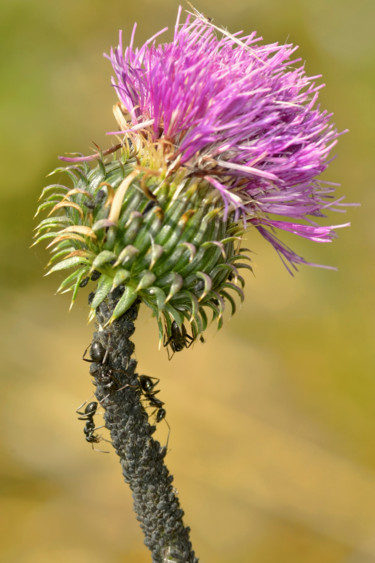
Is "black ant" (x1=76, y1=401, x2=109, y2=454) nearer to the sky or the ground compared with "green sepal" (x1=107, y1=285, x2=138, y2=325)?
nearer to the ground

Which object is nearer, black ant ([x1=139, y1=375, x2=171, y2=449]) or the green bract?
the green bract

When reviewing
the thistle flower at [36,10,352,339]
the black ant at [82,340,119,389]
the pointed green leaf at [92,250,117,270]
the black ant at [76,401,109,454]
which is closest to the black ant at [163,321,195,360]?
the thistle flower at [36,10,352,339]

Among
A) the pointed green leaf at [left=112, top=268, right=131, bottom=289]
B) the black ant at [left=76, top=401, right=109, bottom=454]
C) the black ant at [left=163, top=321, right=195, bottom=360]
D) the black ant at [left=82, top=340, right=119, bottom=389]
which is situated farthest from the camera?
the black ant at [left=76, top=401, right=109, bottom=454]

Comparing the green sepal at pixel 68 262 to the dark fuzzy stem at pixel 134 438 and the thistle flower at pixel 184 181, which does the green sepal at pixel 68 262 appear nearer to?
the thistle flower at pixel 184 181

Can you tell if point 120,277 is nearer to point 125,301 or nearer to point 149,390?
point 125,301

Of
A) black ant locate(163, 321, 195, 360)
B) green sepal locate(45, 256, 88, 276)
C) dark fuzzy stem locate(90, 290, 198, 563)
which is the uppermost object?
black ant locate(163, 321, 195, 360)

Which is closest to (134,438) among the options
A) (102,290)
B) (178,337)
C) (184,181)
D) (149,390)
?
(149,390)

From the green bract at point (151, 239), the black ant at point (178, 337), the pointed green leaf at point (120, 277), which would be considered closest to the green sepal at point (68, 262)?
the green bract at point (151, 239)

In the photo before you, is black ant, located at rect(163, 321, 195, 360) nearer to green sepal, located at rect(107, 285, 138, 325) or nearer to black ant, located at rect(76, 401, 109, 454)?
green sepal, located at rect(107, 285, 138, 325)

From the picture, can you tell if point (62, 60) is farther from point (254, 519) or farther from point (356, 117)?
point (254, 519)
